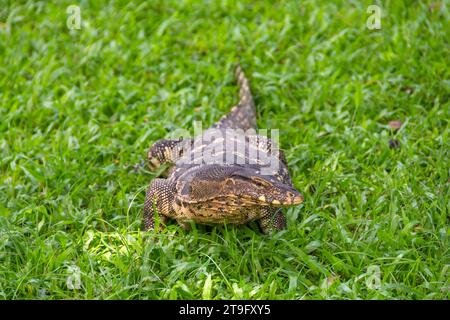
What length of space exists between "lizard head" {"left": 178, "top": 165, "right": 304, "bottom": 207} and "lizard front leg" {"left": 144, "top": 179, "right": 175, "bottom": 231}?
0.20m

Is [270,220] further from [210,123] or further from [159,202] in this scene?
[210,123]

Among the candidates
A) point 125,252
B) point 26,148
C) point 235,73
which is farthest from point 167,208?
point 235,73

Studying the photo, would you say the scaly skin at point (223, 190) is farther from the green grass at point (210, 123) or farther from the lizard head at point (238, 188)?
the green grass at point (210, 123)

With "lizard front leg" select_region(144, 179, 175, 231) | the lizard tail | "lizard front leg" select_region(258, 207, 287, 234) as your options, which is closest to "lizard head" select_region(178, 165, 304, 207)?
"lizard front leg" select_region(144, 179, 175, 231)

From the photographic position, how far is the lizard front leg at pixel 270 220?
5.22m

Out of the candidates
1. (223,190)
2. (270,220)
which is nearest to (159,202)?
(223,190)

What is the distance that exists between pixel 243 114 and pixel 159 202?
1.81 meters

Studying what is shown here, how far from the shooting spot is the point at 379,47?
7.92 meters

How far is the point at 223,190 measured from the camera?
496 cm

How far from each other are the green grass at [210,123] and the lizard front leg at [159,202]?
15cm

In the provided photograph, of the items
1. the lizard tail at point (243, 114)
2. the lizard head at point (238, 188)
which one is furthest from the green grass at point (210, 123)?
the lizard head at point (238, 188)

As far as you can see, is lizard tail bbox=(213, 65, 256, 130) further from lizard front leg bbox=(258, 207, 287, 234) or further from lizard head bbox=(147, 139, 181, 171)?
lizard front leg bbox=(258, 207, 287, 234)

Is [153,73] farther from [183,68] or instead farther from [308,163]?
[308,163]

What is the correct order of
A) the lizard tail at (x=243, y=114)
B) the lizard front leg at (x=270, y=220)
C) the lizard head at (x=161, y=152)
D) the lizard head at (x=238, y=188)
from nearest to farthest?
1. the lizard head at (x=238, y=188)
2. the lizard front leg at (x=270, y=220)
3. the lizard head at (x=161, y=152)
4. the lizard tail at (x=243, y=114)
